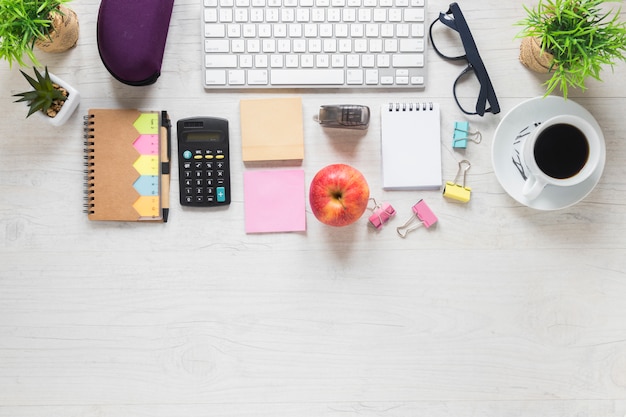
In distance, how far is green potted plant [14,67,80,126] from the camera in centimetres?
87

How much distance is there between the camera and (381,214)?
92 cm

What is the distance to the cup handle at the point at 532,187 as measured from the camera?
84cm

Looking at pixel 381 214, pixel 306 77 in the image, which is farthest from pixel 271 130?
pixel 381 214

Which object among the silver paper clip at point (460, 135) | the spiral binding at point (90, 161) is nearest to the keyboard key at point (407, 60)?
the silver paper clip at point (460, 135)

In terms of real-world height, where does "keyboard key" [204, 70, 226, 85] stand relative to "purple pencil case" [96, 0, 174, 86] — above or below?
below

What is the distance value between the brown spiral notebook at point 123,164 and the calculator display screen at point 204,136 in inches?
2.0

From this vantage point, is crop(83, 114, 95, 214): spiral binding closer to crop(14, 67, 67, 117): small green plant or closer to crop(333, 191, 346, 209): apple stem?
crop(14, 67, 67, 117): small green plant

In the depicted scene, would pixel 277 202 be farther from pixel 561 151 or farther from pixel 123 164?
pixel 561 151

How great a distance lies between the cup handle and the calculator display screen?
0.52 meters

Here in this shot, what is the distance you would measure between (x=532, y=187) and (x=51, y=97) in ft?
2.66

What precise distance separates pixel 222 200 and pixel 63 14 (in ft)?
1.32

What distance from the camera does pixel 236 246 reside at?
932 mm

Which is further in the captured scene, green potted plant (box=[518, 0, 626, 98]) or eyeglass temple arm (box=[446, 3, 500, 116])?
eyeglass temple arm (box=[446, 3, 500, 116])

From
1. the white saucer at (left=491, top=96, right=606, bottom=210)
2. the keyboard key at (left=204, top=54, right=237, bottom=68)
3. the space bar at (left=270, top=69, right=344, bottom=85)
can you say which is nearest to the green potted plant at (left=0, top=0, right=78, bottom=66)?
the keyboard key at (left=204, top=54, right=237, bottom=68)
